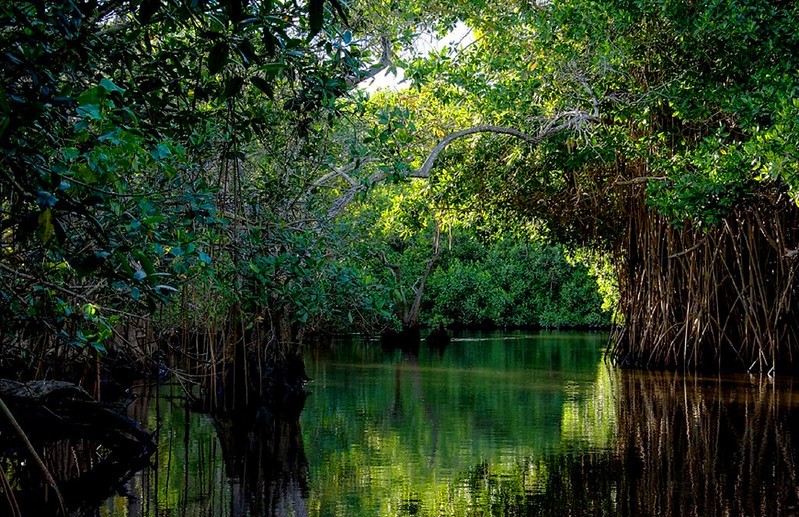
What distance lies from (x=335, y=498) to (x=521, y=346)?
19136 mm

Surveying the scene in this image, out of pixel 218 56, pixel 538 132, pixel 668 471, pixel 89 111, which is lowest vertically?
pixel 668 471

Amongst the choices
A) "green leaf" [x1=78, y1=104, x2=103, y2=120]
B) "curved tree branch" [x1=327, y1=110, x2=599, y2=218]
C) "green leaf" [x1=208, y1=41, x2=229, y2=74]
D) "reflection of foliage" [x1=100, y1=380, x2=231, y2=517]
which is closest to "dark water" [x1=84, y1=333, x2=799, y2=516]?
"reflection of foliage" [x1=100, y1=380, x2=231, y2=517]

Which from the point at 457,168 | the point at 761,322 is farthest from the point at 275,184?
the point at 761,322

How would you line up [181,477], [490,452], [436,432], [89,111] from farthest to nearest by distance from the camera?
1. [436,432]
2. [490,452]
3. [181,477]
4. [89,111]

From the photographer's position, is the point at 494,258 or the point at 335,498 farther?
the point at 494,258

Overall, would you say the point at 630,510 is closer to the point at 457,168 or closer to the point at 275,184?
the point at 275,184

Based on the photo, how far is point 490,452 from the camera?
8.94 meters

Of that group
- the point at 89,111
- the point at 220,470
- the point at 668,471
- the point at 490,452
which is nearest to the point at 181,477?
the point at 220,470

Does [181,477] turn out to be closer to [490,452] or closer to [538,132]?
[490,452]

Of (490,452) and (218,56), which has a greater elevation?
(218,56)

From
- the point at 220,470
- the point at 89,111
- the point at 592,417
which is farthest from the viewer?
the point at 592,417

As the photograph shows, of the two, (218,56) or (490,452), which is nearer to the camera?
(218,56)

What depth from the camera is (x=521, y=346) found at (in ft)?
84.8

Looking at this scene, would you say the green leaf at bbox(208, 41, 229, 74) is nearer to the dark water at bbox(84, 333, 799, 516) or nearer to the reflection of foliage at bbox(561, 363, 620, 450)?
the dark water at bbox(84, 333, 799, 516)
